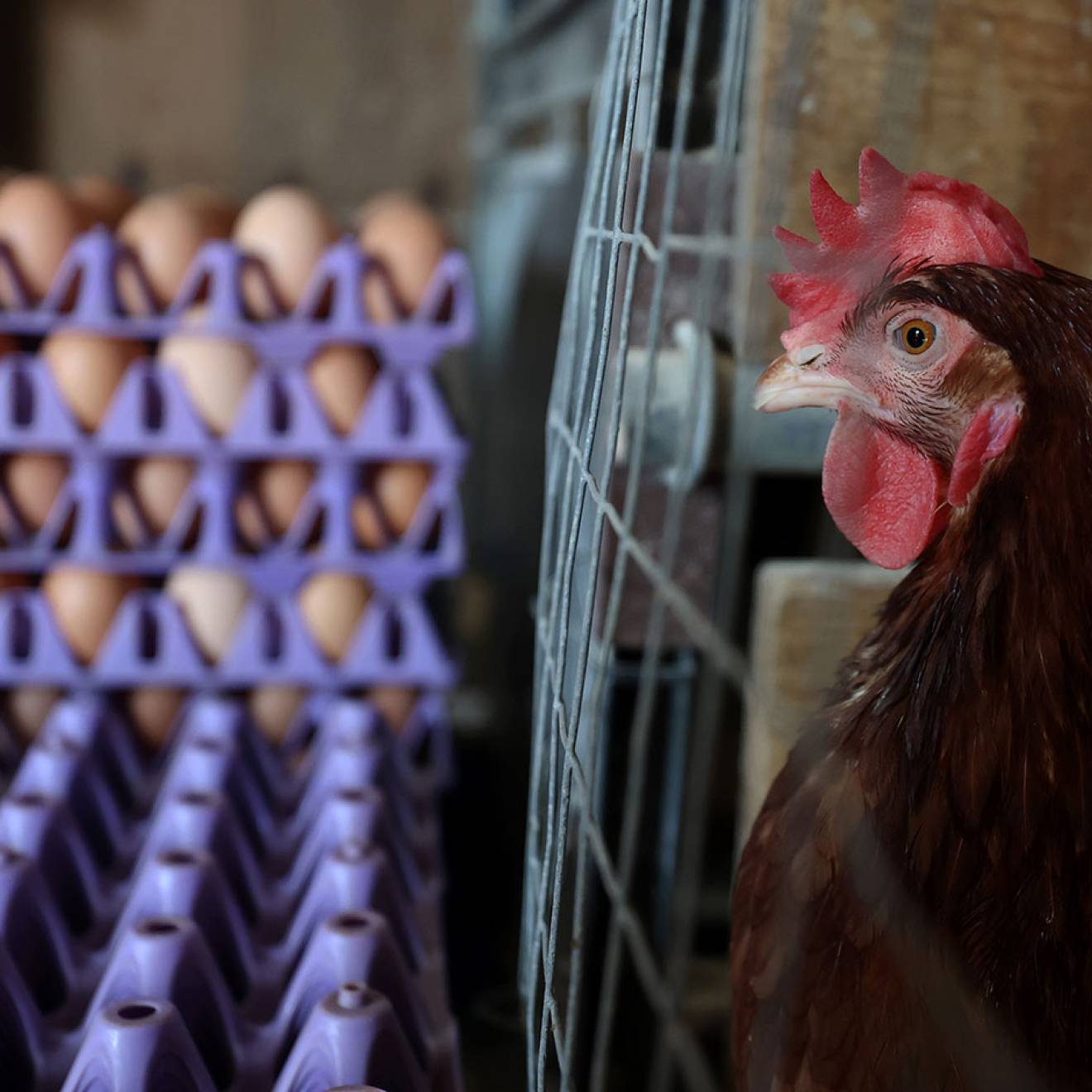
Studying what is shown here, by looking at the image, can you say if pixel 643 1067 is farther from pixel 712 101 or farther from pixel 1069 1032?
pixel 712 101

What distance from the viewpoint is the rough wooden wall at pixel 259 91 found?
2.24m

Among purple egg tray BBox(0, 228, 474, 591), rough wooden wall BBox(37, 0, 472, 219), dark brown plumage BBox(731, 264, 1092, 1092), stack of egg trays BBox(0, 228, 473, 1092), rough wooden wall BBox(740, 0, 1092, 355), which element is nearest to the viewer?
dark brown plumage BBox(731, 264, 1092, 1092)

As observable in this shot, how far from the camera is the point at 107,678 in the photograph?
1.38 metres

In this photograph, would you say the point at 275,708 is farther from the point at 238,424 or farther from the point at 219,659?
the point at 238,424

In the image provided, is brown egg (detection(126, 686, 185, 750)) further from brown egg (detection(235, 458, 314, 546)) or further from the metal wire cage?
the metal wire cage

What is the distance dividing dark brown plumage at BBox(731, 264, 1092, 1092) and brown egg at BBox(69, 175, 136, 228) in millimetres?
1254

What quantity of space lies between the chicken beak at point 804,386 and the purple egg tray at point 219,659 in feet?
3.01

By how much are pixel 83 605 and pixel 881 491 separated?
112cm

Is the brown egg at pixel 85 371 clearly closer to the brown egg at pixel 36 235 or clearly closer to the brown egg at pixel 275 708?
the brown egg at pixel 36 235

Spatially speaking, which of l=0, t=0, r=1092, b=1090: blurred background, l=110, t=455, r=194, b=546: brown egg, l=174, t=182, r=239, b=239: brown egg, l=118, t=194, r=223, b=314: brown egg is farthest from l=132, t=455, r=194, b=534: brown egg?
l=0, t=0, r=1092, b=1090: blurred background

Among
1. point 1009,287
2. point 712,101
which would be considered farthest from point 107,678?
point 1009,287

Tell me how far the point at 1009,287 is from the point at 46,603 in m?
1.21

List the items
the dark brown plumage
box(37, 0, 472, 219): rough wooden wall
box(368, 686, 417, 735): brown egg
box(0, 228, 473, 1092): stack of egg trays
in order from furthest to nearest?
box(37, 0, 472, 219): rough wooden wall
box(368, 686, 417, 735): brown egg
box(0, 228, 473, 1092): stack of egg trays
the dark brown plumage

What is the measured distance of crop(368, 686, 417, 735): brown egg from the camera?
4.75 ft
